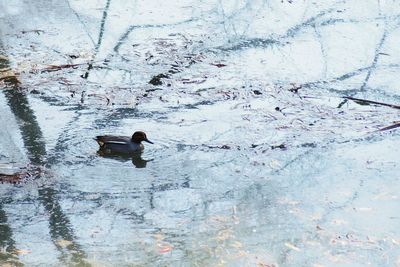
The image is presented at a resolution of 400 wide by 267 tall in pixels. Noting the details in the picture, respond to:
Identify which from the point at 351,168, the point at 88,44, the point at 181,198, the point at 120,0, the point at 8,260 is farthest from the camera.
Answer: the point at 120,0

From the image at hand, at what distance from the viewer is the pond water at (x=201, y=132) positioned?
476cm

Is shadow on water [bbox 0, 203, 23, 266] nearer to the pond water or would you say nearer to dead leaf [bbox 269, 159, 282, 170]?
the pond water

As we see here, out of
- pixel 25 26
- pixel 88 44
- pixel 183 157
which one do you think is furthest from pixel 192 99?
pixel 25 26

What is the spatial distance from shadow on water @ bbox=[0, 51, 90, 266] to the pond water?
0.01 meters

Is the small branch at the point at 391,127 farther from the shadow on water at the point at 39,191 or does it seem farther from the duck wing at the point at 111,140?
the shadow on water at the point at 39,191

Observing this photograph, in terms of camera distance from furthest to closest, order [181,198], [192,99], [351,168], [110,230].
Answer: [192,99], [351,168], [181,198], [110,230]

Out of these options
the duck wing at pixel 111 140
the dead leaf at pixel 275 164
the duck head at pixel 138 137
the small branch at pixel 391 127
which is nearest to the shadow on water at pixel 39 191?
the duck wing at pixel 111 140

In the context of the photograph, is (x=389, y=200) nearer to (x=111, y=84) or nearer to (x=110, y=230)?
(x=110, y=230)

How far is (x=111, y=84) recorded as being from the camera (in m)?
6.58

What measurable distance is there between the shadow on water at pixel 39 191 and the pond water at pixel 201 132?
0.01 meters

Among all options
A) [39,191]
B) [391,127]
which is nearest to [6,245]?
[39,191]

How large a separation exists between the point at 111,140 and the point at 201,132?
26.4 inches

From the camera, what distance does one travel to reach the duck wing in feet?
18.2

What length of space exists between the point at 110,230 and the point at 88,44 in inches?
112
